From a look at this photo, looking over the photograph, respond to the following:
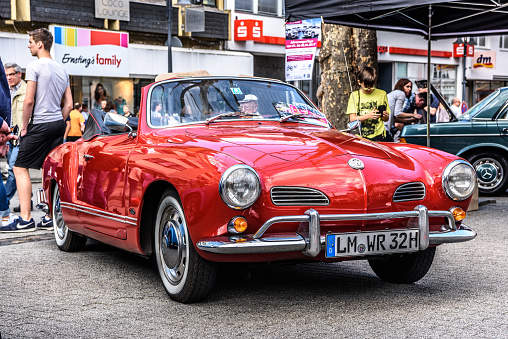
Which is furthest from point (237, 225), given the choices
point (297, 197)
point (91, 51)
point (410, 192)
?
point (91, 51)

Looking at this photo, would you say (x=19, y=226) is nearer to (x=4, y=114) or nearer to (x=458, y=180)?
(x=4, y=114)

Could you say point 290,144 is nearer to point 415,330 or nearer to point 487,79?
point 415,330

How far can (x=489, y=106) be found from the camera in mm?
12562

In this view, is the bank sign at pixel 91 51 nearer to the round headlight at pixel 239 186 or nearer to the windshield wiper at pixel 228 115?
the windshield wiper at pixel 228 115

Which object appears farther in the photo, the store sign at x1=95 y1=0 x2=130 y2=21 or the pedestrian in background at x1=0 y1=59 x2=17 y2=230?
the store sign at x1=95 y1=0 x2=130 y2=21

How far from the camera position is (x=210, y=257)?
452 cm

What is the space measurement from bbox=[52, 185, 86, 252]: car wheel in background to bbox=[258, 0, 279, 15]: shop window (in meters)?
22.5

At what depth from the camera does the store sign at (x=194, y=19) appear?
2512 centimetres

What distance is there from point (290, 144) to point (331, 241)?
81cm

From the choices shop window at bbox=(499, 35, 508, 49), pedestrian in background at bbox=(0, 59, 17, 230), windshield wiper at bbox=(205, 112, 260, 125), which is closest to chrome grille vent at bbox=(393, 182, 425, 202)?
windshield wiper at bbox=(205, 112, 260, 125)

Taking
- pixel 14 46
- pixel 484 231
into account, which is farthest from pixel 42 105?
pixel 14 46

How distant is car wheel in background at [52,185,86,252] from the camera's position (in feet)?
22.8

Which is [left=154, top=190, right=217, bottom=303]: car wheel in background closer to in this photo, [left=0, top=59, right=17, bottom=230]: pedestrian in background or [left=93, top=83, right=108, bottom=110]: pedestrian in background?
[left=0, top=59, right=17, bottom=230]: pedestrian in background

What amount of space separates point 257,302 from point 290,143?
1052 millimetres
